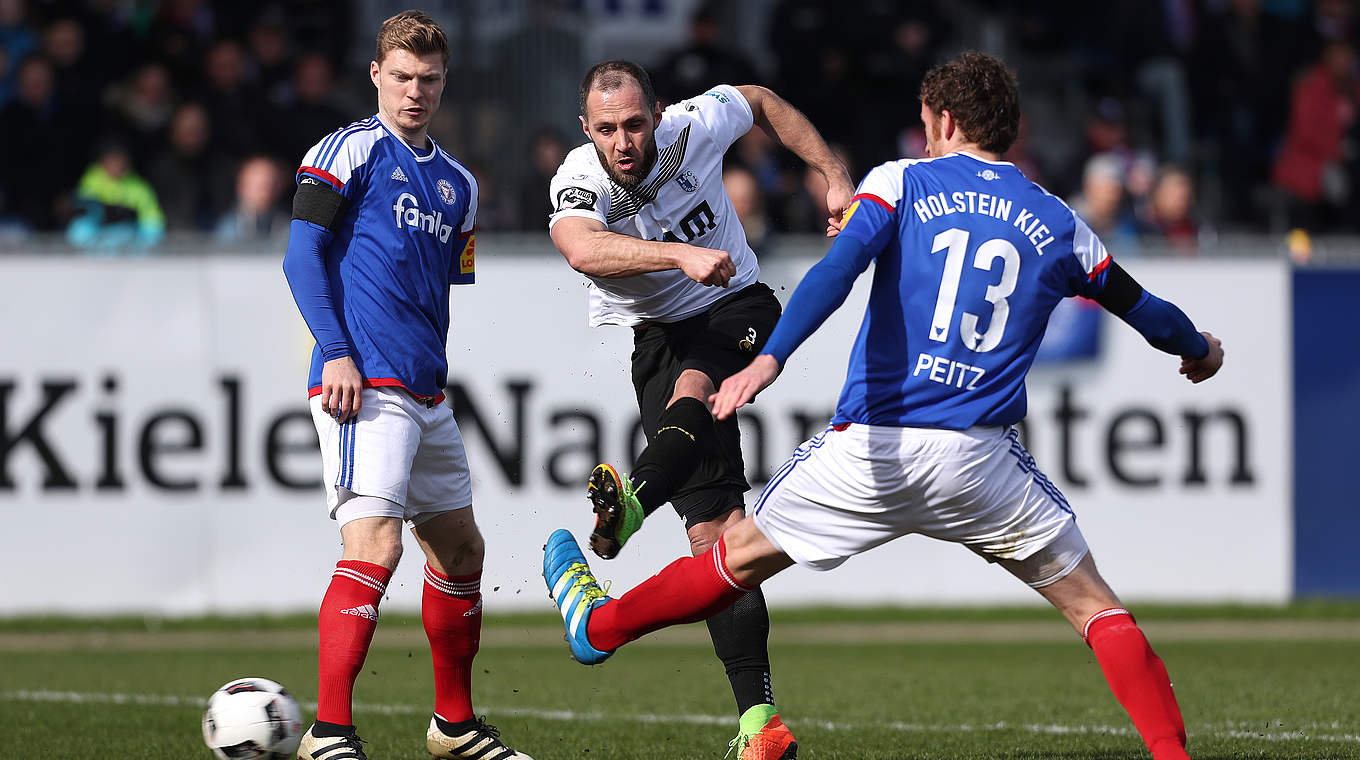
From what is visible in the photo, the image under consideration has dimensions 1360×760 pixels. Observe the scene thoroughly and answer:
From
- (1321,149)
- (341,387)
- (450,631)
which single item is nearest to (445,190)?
(341,387)

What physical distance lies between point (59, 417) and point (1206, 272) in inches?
293

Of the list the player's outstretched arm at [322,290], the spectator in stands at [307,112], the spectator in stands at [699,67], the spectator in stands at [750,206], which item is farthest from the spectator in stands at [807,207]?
the player's outstretched arm at [322,290]

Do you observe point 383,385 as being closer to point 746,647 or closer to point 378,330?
point 378,330

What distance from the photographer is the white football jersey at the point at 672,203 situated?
607cm

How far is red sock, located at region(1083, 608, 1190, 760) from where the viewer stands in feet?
16.4

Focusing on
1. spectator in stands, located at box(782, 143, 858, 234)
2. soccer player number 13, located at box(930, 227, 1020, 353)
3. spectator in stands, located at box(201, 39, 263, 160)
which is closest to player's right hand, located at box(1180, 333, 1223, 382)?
soccer player number 13, located at box(930, 227, 1020, 353)

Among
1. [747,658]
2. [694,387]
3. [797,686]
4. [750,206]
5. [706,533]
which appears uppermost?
[750,206]

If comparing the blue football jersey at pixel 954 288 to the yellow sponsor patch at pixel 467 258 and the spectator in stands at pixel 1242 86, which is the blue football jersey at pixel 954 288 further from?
the spectator in stands at pixel 1242 86

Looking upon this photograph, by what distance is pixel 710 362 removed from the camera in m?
6.22

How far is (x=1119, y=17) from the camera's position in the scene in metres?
16.1

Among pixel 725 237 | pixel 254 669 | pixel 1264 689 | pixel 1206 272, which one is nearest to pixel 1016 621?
pixel 1206 272

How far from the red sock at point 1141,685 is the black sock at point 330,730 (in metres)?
2.32

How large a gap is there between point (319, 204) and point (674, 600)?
1.71 metres

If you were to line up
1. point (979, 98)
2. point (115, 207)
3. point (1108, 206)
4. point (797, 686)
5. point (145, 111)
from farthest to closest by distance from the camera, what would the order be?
point (145, 111)
point (1108, 206)
point (115, 207)
point (797, 686)
point (979, 98)
